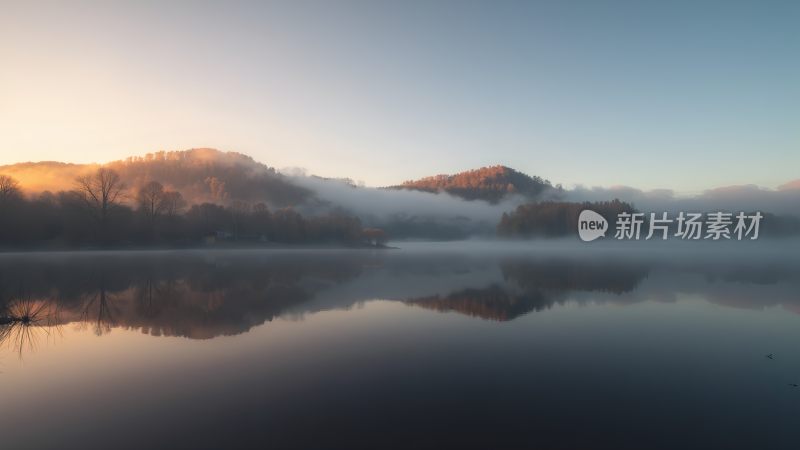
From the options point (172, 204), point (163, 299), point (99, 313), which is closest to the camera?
point (99, 313)

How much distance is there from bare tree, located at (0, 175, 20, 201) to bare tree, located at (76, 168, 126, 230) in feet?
35.6

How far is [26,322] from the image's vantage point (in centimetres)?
1795

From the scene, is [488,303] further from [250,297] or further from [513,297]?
[250,297]

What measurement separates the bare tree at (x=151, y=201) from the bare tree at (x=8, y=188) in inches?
920

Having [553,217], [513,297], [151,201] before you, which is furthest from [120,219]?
[553,217]

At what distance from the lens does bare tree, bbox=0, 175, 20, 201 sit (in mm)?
71500

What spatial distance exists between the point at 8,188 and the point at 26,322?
8384 cm

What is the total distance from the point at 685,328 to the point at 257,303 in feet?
83.4

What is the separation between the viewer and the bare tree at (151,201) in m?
95.2

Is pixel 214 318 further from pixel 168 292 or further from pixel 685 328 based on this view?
pixel 685 328

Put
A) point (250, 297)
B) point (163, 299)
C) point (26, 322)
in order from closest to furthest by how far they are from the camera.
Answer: point (26, 322) < point (163, 299) < point (250, 297)

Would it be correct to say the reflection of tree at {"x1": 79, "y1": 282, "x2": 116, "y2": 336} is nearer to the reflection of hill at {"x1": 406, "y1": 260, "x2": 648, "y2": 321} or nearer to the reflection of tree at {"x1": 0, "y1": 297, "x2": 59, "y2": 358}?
the reflection of tree at {"x1": 0, "y1": 297, "x2": 59, "y2": 358}

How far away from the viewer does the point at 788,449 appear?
812 centimetres

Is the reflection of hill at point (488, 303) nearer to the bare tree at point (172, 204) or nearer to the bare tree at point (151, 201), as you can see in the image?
the bare tree at point (151, 201)
